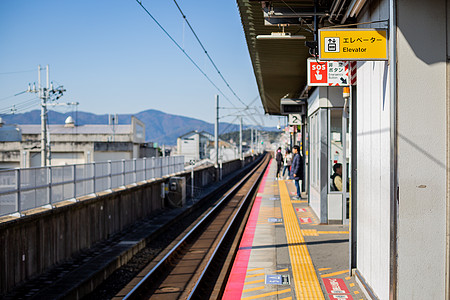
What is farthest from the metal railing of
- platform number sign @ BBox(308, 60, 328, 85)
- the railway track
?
platform number sign @ BBox(308, 60, 328, 85)

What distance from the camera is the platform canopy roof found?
8.67m

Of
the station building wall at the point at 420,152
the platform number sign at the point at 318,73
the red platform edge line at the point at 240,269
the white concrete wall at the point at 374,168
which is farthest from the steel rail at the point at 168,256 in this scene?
the platform number sign at the point at 318,73

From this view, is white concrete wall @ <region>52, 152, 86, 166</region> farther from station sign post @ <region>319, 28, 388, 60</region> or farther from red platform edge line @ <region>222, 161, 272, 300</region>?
station sign post @ <region>319, 28, 388, 60</region>

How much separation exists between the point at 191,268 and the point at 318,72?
5.09 m

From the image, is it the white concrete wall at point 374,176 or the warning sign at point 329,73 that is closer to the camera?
the white concrete wall at point 374,176

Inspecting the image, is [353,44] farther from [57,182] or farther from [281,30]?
[57,182]

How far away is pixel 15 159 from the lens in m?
41.5

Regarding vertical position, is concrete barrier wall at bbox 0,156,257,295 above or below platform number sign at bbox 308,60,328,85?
below

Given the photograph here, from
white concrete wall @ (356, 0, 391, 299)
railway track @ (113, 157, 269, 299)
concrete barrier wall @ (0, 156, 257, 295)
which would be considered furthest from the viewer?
railway track @ (113, 157, 269, 299)

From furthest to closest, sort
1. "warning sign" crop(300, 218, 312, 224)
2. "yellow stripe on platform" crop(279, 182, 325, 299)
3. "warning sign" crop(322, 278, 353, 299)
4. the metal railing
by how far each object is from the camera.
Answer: "warning sign" crop(300, 218, 312, 224) < the metal railing < "yellow stripe on platform" crop(279, 182, 325, 299) < "warning sign" crop(322, 278, 353, 299)

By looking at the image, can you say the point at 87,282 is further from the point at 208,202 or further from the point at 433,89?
the point at 208,202

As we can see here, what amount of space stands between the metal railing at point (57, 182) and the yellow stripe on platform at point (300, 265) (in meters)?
5.12

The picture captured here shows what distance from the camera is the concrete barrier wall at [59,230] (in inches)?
324

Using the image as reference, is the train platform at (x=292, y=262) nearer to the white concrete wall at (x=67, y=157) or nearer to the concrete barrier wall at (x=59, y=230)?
the concrete barrier wall at (x=59, y=230)
